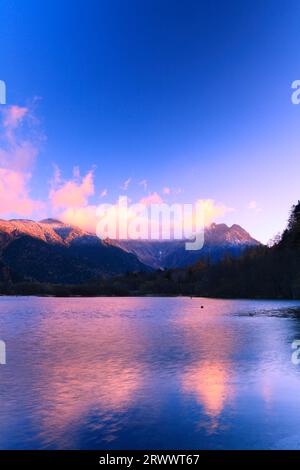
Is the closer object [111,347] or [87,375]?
[87,375]

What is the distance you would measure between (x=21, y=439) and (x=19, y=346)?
1333 inches

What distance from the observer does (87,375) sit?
33406mm

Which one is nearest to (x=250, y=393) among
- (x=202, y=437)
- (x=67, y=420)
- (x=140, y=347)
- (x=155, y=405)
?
(x=155, y=405)

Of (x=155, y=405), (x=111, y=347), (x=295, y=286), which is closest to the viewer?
(x=155, y=405)

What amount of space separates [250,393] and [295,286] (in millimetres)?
171280

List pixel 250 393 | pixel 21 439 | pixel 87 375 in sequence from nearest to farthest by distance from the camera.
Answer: pixel 21 439
pixel 250 393
pixel 87 375

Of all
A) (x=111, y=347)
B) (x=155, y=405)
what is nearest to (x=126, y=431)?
(x=155, y=405)

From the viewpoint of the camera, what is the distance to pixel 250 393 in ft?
91.7
